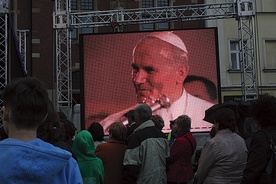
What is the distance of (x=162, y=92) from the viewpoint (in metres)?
13.5

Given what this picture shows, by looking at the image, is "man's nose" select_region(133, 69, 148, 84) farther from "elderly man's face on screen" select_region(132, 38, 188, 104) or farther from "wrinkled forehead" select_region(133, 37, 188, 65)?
"wrinkled forehead" select_region(133, 37, 188, 65)

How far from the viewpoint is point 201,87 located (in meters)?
13.5

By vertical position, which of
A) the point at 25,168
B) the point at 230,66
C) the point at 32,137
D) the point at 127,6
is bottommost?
the point at 25,168

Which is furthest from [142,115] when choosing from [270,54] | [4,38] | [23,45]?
[270,54]

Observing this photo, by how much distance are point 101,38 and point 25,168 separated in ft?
40.2

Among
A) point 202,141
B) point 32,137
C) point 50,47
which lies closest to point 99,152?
point 32,137

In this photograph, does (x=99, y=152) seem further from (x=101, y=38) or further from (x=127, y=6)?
(x=127, y=6)

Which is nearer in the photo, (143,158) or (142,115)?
(143,158)

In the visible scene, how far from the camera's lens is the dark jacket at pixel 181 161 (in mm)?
5699

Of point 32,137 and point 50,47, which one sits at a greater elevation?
A: point 50,47

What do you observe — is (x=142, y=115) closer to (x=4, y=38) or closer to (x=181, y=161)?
(x=181, y=161)

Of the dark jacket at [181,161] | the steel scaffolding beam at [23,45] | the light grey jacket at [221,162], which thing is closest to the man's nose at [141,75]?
the steel scaffolding beam at [23,45]

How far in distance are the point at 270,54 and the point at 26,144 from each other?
21.5 meters

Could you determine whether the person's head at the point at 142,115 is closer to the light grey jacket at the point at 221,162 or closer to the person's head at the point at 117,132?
the person's head at the point at 117,132
